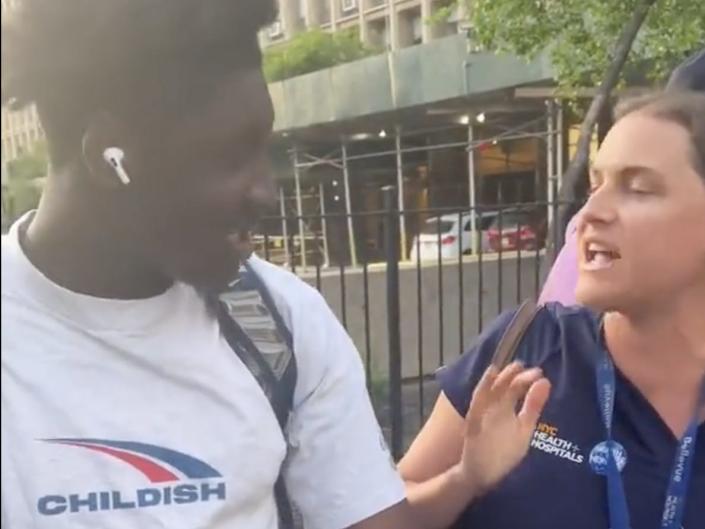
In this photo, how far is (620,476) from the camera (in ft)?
5.45

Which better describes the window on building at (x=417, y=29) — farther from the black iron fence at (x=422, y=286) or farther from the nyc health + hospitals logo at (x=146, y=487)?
the black iron fence at (x=422, y=286)

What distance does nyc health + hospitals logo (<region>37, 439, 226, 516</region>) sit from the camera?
1.08m

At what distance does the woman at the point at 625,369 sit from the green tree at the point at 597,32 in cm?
413

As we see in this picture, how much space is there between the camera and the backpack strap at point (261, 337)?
3.90ft

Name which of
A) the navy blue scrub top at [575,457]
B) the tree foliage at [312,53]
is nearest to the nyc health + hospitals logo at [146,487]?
the tree foliage at [312,53]

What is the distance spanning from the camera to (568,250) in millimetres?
2051

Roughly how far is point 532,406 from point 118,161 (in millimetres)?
802

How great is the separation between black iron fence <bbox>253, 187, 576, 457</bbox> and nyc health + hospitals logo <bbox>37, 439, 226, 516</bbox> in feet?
7.73

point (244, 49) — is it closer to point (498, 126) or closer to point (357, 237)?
point (498, 126)

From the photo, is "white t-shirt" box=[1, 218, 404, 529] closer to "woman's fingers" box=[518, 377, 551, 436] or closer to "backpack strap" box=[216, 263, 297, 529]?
"backpack strap" box=[216, 263, 297, 529]

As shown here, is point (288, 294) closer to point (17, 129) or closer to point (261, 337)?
point (261, 337)

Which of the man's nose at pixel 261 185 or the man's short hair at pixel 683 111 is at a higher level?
the man's nose at pixel 261 185

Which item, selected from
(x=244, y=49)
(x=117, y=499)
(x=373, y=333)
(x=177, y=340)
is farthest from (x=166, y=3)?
(x=373, y=333)

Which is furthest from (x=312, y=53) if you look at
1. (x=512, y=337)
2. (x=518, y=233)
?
(x=518, y=233)
